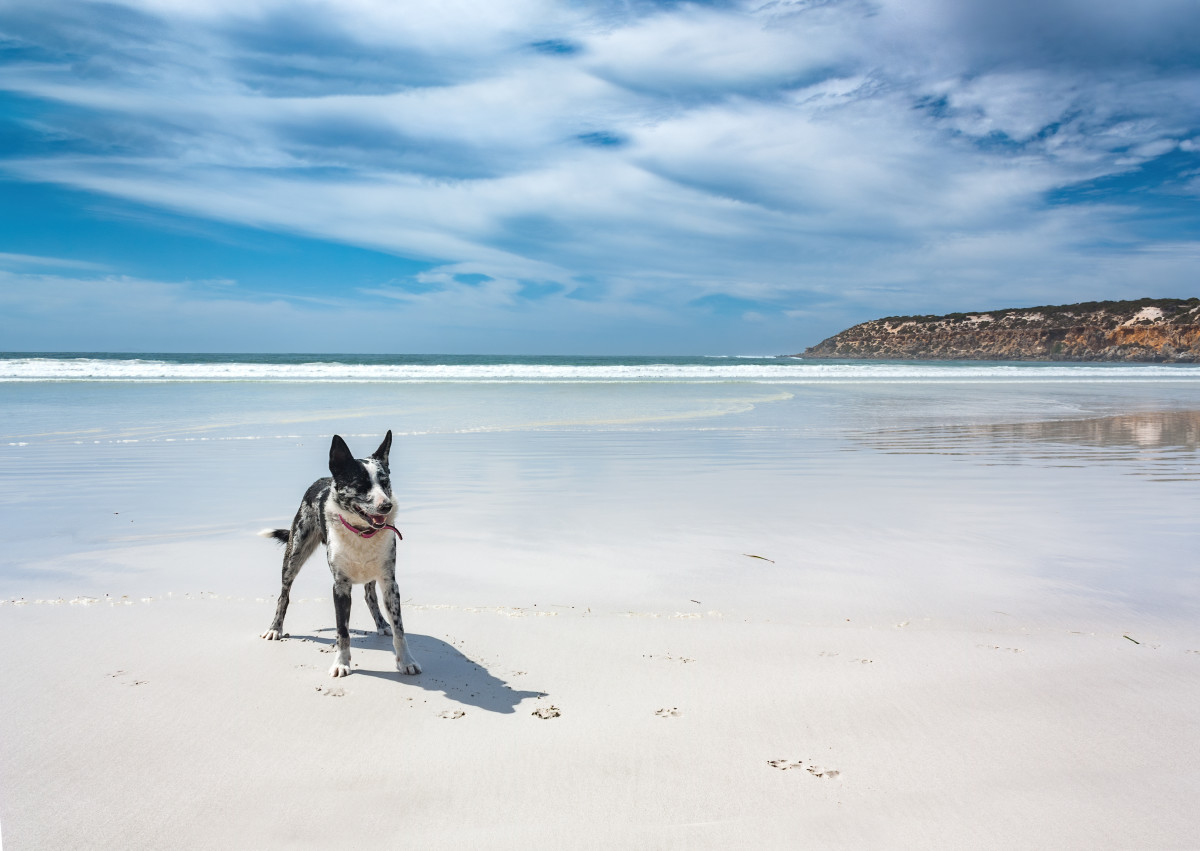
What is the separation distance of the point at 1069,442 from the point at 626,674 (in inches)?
442

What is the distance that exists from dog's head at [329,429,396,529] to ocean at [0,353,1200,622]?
125 cm

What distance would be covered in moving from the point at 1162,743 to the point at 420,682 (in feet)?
9.75

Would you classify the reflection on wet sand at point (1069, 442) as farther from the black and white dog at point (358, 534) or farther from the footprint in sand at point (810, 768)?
the black and white dog at point (358, 534)

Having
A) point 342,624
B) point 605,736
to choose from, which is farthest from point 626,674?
point 342,624

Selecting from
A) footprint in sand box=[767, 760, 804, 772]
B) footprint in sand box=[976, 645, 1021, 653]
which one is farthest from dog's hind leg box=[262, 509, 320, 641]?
footprint in sand box=[976, 645, 1021, 653]

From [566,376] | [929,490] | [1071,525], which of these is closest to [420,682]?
[1071,525]

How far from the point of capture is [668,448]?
1069 centimetres

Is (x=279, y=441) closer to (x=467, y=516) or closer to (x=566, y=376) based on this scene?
(x=467, y=516)

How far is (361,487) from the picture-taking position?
320 centimetres

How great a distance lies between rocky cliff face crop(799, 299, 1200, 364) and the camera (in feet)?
196

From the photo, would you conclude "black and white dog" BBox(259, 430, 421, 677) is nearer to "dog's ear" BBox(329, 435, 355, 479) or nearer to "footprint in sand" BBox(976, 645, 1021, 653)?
"dog's ear" BBox(329, 435, 355, 479)

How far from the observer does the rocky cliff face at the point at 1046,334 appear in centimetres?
5966

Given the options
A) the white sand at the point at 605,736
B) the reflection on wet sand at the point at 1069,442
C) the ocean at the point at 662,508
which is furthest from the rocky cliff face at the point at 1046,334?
the white sand at the point at 605,736

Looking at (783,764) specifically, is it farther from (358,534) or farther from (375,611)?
(375,611)
